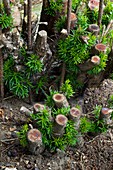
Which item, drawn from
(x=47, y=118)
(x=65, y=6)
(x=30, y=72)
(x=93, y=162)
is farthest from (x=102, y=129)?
(x=65, y=6)

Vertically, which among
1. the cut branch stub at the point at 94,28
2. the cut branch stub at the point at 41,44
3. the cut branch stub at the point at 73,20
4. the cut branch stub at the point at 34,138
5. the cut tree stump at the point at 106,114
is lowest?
the cut branch stub at the point at 34,138

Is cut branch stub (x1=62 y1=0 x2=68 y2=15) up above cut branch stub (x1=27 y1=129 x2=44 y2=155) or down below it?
above

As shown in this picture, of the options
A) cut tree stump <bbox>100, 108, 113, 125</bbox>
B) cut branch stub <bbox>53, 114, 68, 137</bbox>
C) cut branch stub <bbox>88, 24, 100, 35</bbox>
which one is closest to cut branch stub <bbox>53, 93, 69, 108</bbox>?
cut branch stub <bbox>53, 114, 68, 137</bbox>

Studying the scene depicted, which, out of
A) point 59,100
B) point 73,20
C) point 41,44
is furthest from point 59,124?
point 73,20

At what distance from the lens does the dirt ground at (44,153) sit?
153 cm

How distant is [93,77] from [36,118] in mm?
369

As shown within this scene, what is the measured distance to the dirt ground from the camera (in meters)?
1.53

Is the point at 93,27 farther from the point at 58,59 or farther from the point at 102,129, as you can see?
the point at 102,129

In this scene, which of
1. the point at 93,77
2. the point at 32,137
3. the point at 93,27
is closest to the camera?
the point at 32,137

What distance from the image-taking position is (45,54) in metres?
1.55

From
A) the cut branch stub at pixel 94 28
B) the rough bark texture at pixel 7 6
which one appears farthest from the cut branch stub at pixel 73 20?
the rough bark texture at pixel 7 6

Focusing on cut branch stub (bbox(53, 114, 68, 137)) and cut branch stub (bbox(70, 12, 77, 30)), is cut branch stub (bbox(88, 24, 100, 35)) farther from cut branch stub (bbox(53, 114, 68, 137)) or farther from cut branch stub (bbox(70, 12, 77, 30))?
cut branch stub (bbox(53, 114, 68, 137))

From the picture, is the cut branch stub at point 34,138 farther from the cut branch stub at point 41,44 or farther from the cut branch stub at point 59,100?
the cut branch stub at point 41,44

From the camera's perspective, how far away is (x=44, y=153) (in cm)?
156
